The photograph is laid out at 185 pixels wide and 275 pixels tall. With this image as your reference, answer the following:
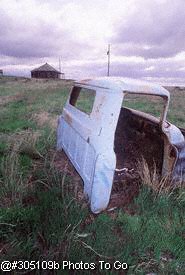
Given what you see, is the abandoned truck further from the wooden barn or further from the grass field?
the wooden barn

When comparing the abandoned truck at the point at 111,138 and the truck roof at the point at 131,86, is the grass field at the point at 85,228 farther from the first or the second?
the truck roof at the point at 131,86

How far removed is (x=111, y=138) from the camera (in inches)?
140

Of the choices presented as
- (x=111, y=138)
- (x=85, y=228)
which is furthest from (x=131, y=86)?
(x=85, y=228)

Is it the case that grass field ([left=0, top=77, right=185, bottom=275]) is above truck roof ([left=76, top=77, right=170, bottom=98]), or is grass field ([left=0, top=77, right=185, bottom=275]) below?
below

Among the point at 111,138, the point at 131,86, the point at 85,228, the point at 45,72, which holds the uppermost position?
the point at 45,72

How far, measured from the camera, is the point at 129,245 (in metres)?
2.99

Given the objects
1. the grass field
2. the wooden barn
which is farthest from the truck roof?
the wooden barn

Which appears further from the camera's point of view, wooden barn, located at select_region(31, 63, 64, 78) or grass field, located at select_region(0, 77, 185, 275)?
wooden barn, located at select_region(31, 63, 64, 78)

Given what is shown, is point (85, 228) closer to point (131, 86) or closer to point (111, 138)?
point (111, 138)

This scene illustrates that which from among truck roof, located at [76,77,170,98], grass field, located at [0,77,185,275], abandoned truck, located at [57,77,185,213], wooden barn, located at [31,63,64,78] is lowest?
grass field, located at [0,77,185,275]

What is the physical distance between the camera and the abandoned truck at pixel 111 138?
3533 millimetres

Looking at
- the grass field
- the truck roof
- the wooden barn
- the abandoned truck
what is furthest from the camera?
the wooden barn

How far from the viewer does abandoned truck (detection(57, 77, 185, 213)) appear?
353 centimetres

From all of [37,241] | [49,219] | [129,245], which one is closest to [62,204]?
[49,219]
